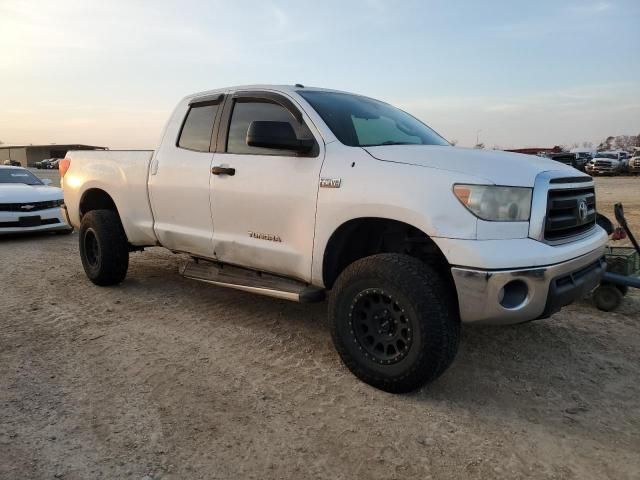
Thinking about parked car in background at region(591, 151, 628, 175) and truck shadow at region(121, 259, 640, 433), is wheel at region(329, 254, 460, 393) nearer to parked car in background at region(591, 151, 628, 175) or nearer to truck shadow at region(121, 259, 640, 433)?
truck shadow at region(121, 259, 640, 433)

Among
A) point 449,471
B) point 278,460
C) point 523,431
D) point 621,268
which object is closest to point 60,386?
point 278,460

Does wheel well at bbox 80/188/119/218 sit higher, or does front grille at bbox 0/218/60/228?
wheel well at bbox 80/188/119/218

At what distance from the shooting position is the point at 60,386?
326 centimetres

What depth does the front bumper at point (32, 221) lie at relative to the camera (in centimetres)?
891

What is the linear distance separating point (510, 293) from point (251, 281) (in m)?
1.99

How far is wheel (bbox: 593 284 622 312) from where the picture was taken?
479 centimetres

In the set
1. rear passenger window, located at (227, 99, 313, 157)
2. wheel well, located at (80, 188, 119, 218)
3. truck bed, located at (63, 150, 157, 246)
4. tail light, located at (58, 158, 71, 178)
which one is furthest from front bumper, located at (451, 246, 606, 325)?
tail light, located at (58, 158, 71, 178)

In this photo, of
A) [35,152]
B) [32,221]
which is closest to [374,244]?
[32,221]

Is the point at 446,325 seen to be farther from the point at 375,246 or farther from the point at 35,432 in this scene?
the point at 35,432

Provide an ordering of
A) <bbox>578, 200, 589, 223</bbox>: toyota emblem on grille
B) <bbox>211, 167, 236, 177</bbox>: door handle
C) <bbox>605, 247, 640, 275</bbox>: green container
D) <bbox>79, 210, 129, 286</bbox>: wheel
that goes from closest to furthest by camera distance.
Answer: <bbox>578, 200, 589, 223</bbox>: toyota emblem on grille < <bbox>211, 167, 236, 177</bbox>: door handle < <bbox>605, 247, 640, 275</bbox>: green container < <bbox>79, 210, 129, 286</bbox>: wheel

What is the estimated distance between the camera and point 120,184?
524cm

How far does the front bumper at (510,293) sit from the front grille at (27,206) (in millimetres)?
8672

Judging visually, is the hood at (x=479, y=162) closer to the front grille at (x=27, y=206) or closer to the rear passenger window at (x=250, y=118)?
the rear passenger window at (x=250, y=118)

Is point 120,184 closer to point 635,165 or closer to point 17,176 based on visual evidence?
point 17,176
